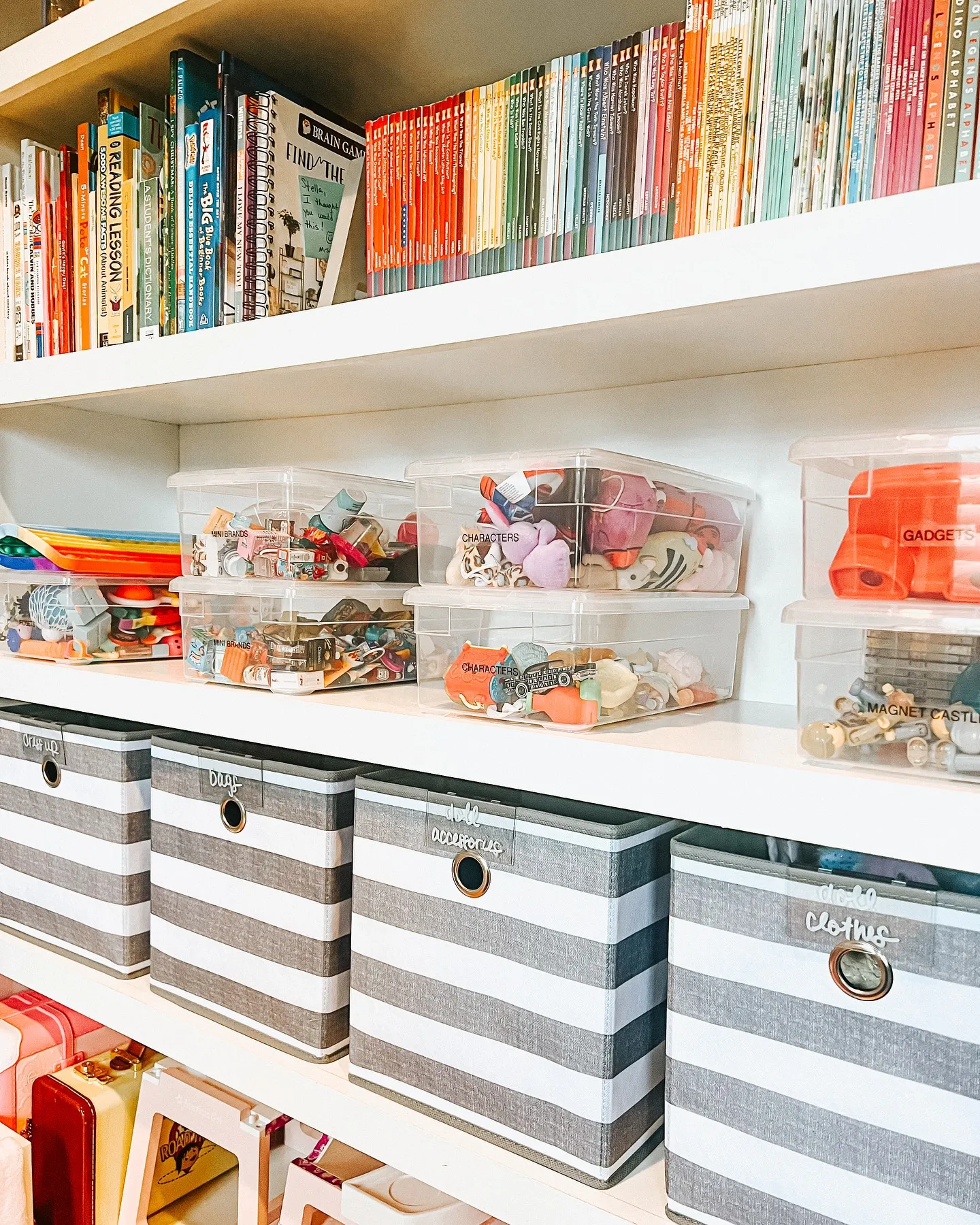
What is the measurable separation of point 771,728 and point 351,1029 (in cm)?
44

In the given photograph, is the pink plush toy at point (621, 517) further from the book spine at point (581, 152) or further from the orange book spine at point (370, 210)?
the orange book spine at point (370, 210)

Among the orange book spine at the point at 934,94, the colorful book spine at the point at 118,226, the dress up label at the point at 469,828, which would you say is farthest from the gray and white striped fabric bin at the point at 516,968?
the colorful book spine at the point at 118,226

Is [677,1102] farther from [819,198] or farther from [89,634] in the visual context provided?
[89,634]

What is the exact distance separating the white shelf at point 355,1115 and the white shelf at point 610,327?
63cm

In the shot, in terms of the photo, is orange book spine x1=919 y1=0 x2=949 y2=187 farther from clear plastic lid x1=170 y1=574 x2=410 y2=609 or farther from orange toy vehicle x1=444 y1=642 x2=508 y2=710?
clear plastic lid x1=170 y1=574 x2=410 y2=609

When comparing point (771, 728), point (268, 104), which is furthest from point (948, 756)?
point (268, 104)

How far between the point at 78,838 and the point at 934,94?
1.04 m

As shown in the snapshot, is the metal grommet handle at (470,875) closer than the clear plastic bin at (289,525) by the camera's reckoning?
Yes

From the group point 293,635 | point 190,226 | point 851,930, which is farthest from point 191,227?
point 851,930

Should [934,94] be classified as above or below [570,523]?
above

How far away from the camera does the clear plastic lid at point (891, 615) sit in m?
0.57

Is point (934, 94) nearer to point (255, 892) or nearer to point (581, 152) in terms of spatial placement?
point (581, 152)

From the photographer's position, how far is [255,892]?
903 millimetres

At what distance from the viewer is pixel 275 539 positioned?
3.05 feet
